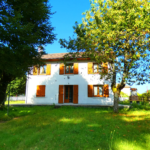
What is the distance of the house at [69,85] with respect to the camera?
14008 mm

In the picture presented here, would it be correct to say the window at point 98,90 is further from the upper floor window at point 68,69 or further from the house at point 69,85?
the upper floor window at point 68,69

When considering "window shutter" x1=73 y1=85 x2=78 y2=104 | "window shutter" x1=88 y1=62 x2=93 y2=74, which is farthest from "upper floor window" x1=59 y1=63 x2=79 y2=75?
"window shutter" x1=73 y1=85 x2=78 y2=104

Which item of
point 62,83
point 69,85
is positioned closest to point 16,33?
point 62,83

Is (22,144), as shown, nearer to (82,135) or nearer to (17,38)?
(82,135)

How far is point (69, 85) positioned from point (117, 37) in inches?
347

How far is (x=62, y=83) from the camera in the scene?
14.9 meters

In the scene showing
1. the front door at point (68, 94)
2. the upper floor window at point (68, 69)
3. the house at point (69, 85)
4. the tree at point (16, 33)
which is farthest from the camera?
the front door at point (68, 94)

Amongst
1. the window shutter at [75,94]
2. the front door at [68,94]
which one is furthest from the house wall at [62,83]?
the front door at [68,94]

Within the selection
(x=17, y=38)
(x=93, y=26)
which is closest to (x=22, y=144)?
(x=17, y=38)

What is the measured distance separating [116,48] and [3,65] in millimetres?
6650

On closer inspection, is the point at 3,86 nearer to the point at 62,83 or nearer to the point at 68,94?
the point at 62,83

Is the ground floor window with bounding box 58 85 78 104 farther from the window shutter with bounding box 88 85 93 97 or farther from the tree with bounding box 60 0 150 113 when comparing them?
the tree with bounding box 60 0 150 113

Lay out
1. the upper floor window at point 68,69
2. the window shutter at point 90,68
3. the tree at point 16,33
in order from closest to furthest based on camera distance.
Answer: the tree at point 16,33 < the window shutter at point 90,68 < the upper floor window at point 68,69

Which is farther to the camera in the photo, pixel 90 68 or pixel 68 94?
pixel 68 94
